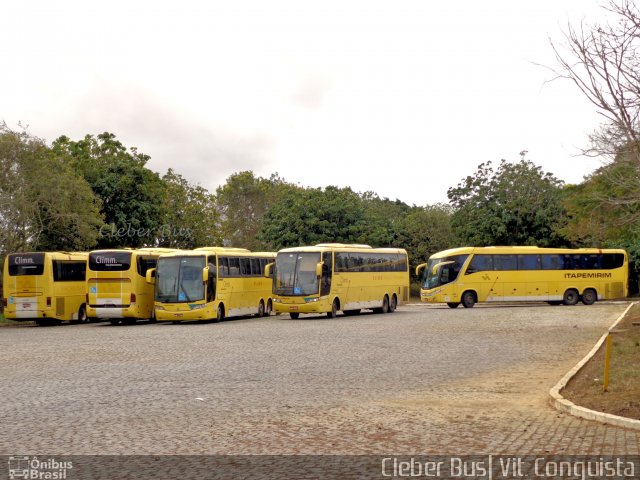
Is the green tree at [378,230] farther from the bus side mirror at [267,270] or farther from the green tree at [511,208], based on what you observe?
the bus side mirror at [267,270]

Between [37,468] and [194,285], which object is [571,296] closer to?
[194,285]

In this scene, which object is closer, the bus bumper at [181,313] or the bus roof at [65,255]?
the bus bumper at [181,313]

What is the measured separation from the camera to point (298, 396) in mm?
14188

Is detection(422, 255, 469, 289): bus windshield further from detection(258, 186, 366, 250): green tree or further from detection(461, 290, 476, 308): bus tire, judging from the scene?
detection(258, 186, 366, 250): green tree

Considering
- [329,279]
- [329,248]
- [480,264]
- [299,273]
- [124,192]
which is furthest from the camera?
[124,192]

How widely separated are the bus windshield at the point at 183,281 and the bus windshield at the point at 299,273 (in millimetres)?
3847

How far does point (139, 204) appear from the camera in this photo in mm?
59719

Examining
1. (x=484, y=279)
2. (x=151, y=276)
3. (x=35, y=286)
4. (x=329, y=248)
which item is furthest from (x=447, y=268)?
(x=35, y=286)

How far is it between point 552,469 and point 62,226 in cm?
3920

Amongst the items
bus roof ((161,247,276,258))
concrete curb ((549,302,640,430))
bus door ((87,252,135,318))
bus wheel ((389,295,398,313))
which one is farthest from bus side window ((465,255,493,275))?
concrete curb ((549,302,640,430))

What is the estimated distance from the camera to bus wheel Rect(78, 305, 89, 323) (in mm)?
40938

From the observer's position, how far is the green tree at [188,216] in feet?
241

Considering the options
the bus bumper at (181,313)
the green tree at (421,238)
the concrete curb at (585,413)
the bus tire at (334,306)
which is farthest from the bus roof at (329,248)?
the green tree at (421,238)

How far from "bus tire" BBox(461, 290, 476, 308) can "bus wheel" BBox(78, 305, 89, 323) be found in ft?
67.3
